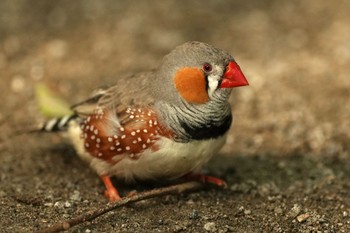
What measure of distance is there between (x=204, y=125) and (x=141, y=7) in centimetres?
454

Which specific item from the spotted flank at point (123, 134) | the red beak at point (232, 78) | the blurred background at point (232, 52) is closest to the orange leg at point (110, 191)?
the spotted flank at point (123, 134)

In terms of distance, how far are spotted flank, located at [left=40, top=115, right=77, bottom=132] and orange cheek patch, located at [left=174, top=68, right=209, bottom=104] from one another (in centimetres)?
127

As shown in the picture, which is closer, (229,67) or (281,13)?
(229,67)

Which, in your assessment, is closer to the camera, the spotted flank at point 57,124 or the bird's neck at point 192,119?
the bird's neck at point 192,119

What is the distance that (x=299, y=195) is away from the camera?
5562mm

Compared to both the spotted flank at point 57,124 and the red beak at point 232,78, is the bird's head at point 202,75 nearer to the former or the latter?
the red beak at point 232,78

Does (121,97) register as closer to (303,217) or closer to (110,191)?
(110,191)

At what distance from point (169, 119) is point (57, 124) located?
142 cm

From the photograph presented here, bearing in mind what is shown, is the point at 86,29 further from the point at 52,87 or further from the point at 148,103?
the point at 148,103

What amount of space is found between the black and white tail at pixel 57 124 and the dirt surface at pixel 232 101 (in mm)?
332

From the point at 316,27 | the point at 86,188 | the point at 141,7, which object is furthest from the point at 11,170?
the point at 316,27

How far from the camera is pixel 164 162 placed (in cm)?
505

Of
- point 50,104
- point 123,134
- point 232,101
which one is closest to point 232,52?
point 232,101

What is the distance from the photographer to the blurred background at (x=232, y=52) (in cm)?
706
